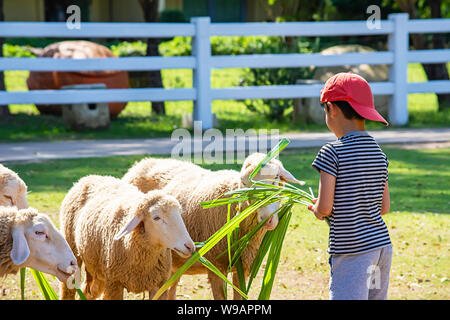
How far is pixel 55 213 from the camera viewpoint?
7566 millimetres

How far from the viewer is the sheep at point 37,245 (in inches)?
143

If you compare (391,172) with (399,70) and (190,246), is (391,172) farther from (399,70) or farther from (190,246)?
(190,246)

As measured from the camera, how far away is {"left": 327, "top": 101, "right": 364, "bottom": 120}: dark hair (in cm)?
353

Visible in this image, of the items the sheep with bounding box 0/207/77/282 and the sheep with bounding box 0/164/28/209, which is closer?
the sheep with bounding box 0/207/77/282

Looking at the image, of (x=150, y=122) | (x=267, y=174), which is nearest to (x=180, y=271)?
(x=267, y=174)

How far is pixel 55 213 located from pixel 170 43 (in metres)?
16.2

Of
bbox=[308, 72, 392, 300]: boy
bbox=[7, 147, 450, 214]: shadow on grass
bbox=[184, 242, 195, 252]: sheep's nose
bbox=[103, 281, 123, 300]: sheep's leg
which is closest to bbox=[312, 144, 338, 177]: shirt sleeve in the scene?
bbox=[308, 72, 392, 300]: boy

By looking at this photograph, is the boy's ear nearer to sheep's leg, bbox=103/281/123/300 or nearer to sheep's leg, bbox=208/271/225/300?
sheep's leg, bbox=208/271/225/300

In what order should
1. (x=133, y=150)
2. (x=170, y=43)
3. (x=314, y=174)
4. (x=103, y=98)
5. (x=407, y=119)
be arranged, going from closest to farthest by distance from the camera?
(x=314, y=174) < (x=133, y=150) < (x=103, y=98) < (x=407, y=119) < (x=170, y=43)

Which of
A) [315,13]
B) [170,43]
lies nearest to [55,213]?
[170,43]
